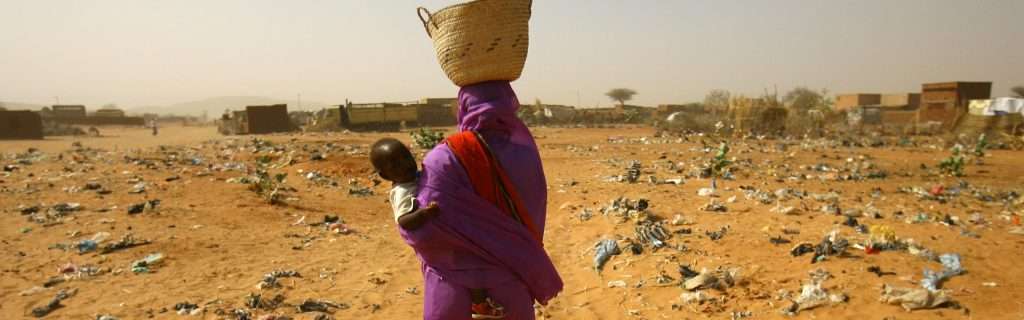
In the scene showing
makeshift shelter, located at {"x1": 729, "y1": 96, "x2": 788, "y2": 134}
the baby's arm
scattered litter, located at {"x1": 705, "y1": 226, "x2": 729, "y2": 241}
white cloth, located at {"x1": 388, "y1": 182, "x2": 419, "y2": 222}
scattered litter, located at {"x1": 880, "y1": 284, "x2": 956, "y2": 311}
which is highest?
white cloth, located at {"x1": 388, "y1": 182, "x2": 419, "y2": 222}

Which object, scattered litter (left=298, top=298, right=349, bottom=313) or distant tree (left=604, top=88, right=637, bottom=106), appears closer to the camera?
scattered litter (left=298, top=298, right=349, bottom=313)

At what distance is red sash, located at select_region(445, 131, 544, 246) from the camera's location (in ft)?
5.21

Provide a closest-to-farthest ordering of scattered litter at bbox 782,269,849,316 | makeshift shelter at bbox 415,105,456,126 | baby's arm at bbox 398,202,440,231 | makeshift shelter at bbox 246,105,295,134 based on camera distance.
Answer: baby's arm at bbox 398,202,440,231, scattered litter at bbox 782,269,849,316, makeshift shelter at bbox 246,105,295,134, makeshift shelter at bbox 415,105,456,126

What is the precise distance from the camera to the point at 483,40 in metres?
1.69

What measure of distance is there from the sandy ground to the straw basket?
252cm

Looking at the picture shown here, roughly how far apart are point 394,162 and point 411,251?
13.6 ft

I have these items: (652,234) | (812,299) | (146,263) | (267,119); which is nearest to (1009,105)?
(652,234)

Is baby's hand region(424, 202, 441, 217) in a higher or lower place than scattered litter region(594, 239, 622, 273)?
higher

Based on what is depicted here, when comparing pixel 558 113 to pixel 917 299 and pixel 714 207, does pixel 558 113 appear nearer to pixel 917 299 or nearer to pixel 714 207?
Answer: pixel 714 207

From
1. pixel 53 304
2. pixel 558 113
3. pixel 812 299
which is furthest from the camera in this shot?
pixel 558 113

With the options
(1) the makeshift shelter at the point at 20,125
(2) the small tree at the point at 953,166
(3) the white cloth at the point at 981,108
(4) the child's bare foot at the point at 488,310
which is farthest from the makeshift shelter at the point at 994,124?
(1) the makeshift shelter at the point at 20,125

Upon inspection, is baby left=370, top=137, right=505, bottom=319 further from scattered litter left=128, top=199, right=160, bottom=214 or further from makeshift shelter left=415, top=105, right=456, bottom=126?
makeshift shelter left=415, top=105, right=456, bottom=126

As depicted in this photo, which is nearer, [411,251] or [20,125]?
[411,251]

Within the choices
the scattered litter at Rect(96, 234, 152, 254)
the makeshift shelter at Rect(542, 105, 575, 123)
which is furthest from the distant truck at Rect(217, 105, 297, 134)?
the scattered litter at Rect(96, 234, 152, 254)
